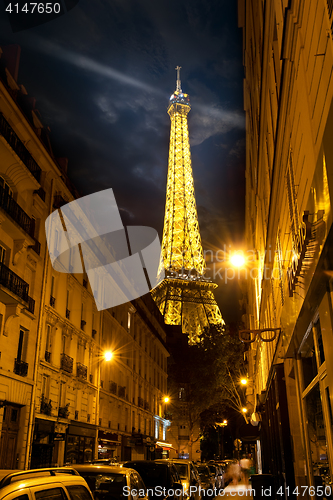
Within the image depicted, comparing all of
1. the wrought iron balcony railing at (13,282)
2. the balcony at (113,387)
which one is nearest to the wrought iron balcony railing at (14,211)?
the wrought iron balcony railing at (13,282)

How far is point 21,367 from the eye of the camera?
18.9 metres

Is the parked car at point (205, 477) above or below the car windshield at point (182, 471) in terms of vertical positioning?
below

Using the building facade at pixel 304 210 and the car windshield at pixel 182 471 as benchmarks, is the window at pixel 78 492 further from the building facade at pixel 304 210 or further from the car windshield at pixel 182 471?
the car windshield at pixel 182 471

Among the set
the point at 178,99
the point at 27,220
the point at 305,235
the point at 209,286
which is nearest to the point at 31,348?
the point at 27,220

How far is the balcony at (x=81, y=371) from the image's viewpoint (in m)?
25.4

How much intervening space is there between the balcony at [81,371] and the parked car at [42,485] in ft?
66.9

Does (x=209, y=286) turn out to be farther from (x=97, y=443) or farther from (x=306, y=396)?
(x=306, y=396)

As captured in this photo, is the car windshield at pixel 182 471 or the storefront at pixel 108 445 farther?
the storefront at pixel 108 445

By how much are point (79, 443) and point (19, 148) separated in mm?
15698

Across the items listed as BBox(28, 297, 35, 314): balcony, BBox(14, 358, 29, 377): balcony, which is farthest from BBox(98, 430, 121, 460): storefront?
BBox(28, 297, 35, 314): balcony

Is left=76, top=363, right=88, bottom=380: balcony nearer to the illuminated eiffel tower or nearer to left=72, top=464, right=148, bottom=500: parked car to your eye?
left=72, top=464, right=148, bottom=500: parked car

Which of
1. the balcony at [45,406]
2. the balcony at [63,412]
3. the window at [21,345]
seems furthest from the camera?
the balcony at [63,412]

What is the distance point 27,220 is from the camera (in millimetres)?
20344

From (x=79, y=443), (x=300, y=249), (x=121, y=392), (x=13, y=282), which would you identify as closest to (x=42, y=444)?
(x=79, y=443)
